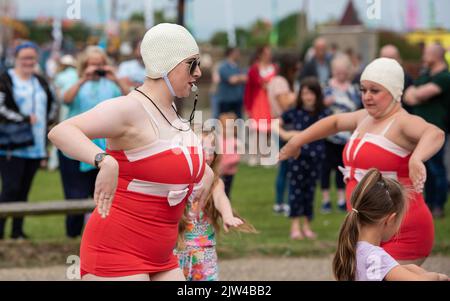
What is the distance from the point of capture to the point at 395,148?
222 inches

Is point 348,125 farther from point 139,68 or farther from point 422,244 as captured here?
point 139,68

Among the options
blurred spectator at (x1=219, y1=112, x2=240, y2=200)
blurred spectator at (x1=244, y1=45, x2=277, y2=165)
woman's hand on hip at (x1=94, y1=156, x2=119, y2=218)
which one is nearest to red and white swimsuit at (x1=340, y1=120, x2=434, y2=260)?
woman's hand on hip at (x1=94, y1=156, x2=119, y2=218)

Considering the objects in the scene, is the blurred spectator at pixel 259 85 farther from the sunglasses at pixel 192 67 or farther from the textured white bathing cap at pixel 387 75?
the sunglasses at pixel 192 67

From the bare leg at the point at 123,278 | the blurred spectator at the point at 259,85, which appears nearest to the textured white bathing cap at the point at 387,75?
the bare leg at the point at 123,278

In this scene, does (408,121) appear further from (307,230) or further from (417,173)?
(307,230)

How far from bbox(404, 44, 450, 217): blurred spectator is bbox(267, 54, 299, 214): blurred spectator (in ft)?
4.97

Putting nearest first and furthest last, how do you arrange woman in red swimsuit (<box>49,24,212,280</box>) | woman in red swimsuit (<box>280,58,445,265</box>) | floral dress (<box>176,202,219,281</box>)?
1. woman in red swimsuit (<box>49,24,212,280</box>)
2. woman in red swimsuit (<box>280,58,445,265</box>)
3. floral dress (<box>176,202,219,281</box>)

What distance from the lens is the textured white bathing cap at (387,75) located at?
5.76m

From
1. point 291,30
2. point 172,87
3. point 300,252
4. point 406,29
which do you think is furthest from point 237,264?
point 291,30

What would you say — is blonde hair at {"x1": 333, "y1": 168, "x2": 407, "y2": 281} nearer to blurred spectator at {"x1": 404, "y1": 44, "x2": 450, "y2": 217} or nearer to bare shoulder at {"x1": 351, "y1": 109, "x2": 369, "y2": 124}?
bare shoulder at {"x1": 351, "y1": 109, "x2": 369, "y2": 124}

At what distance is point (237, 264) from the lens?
876 centimetres

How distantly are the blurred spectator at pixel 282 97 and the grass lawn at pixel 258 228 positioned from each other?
224 mm

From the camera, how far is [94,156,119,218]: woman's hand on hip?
159 inches
